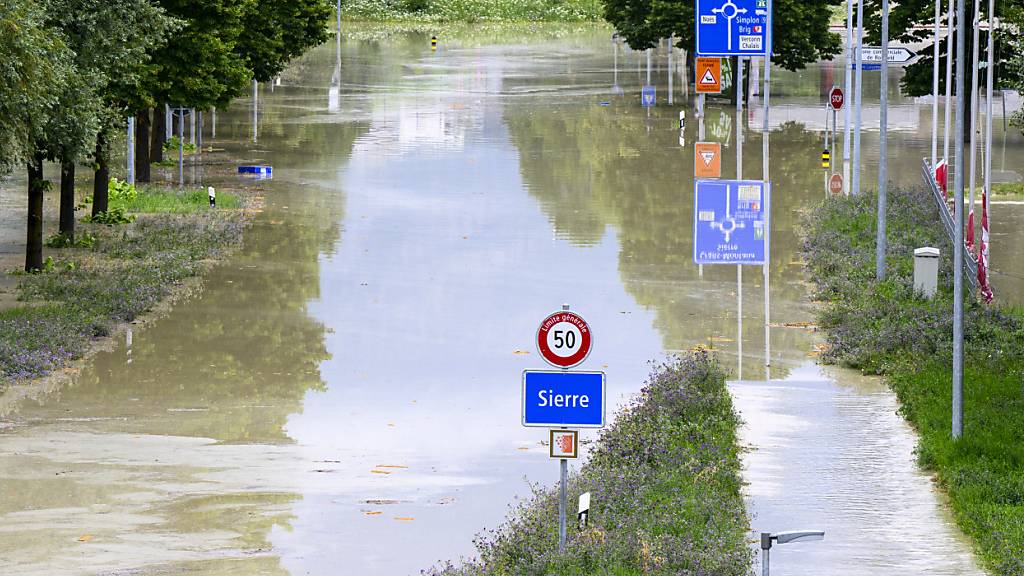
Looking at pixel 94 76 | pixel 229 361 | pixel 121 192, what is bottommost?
pixel 229 361

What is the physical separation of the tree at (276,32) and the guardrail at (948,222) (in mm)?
19150

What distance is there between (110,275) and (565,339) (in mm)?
18845

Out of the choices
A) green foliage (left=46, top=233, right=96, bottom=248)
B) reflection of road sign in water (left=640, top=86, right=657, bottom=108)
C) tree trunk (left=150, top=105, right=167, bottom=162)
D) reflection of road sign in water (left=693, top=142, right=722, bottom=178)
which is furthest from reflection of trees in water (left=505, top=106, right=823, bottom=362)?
tree trunk (left=150, top=105, right=167, bottom=162)

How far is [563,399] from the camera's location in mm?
13688

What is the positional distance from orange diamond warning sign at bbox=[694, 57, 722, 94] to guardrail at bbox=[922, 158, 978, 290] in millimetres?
11130

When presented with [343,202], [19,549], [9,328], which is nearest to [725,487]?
[19,549]

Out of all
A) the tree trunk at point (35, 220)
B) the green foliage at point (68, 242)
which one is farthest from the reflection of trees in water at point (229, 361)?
the tree trunk at point (35, 220)

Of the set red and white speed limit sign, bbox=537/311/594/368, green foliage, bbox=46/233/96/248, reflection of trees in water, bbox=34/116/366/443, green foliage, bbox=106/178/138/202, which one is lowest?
reflection of trees in water, bbox=34/116/366/443

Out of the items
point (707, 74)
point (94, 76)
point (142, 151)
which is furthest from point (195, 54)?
point (707, 74)

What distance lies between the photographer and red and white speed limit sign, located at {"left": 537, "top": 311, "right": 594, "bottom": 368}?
13.6 m

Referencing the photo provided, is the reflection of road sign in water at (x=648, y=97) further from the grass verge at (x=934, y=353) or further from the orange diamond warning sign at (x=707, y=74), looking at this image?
the grass verge at (x=934, y=353)

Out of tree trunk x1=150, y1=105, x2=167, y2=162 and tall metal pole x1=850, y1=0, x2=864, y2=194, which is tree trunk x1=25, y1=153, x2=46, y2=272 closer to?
tall metal pole x1=850, y1=0, x2=864, y2=194

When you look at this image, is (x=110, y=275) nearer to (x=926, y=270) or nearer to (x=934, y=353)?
(x=926, y=270)

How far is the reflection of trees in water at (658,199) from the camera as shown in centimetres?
2925
